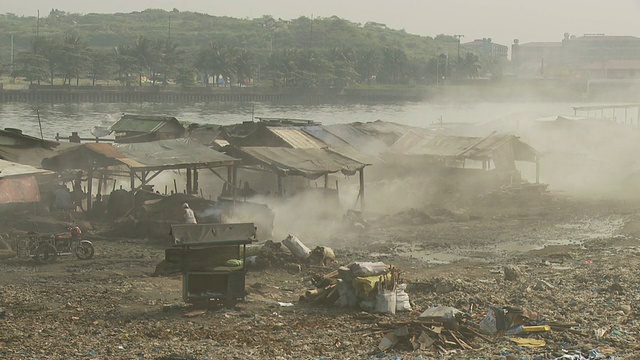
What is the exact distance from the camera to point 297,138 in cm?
→ 3328

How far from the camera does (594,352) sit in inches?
549

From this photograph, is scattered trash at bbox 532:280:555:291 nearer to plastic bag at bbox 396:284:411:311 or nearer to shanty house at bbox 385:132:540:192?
plastic bag at bbox 396:284:411:311

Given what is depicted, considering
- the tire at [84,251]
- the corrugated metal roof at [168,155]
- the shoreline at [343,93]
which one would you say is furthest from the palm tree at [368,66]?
the tire at [84,251]

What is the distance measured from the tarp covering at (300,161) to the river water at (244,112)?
49.1 meters

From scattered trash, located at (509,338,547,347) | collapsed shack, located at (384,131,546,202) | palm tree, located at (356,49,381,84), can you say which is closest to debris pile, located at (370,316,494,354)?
scattered trash, located at (509,338,547,347)

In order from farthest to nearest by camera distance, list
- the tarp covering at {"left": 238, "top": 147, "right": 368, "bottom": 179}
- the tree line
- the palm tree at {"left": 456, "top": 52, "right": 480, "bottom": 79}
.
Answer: the palm tree at {"left": 456, "top": 52, "right": 480, "bottom": 79} → the tree line → the tarp covering at {"left": 238, "top": 147, "right": 368, "bottom": 179}

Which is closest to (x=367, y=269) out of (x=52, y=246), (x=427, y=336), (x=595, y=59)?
(x=427, y=336)

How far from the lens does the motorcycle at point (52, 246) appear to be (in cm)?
2048

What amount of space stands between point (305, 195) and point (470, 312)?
13.5 m

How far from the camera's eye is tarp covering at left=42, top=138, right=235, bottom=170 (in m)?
26.5

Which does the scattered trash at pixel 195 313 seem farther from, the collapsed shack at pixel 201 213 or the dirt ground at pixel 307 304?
the collapsed shack at pixel 201 213

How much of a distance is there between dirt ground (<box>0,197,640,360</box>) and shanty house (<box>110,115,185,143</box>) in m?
14.9

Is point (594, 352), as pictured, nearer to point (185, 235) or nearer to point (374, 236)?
point (185, 235)

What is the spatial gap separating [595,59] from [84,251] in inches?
6861
